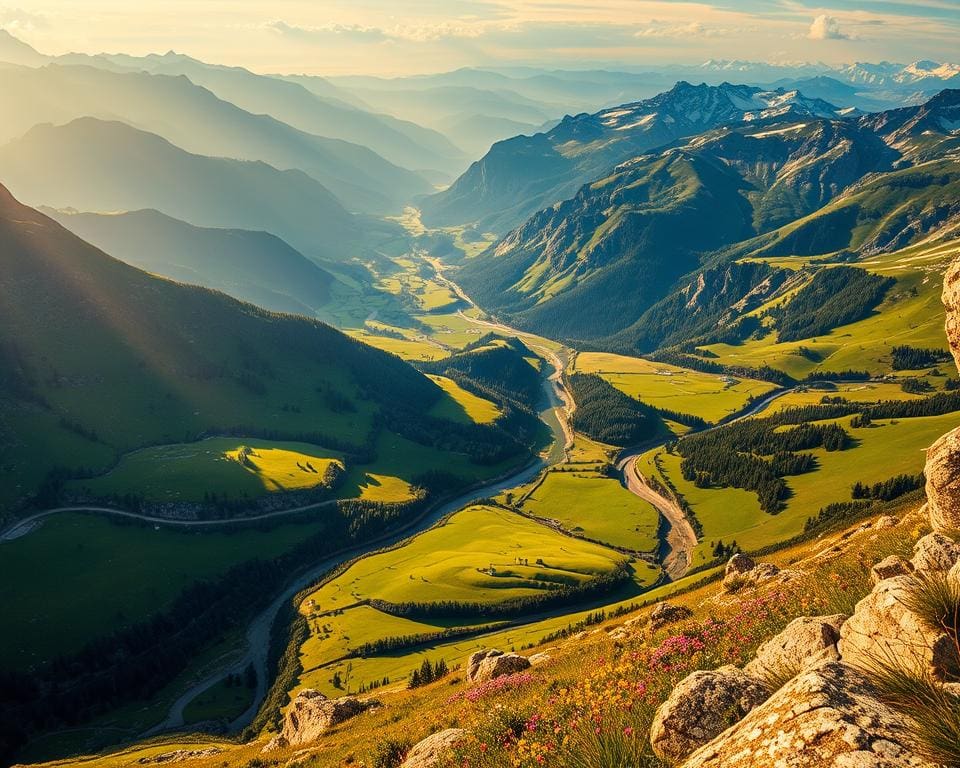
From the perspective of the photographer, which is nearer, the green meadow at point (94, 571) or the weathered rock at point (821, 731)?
the weathered rock at point (821, 731)

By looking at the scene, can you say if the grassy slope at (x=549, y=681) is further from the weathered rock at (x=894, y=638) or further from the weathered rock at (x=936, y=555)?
the weathered rock at (x=894, y=638)

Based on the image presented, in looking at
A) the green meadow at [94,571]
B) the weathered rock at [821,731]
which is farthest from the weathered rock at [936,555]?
the green meadow at [94,571]

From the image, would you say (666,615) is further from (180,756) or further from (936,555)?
(180,756)

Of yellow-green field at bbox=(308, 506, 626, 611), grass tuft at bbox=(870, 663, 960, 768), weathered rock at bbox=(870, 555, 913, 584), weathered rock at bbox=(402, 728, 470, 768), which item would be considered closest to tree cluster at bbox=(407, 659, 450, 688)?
weathered rock at bbox=(402, 728, 470, 768)

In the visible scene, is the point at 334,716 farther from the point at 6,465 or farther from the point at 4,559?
the point at 6,465

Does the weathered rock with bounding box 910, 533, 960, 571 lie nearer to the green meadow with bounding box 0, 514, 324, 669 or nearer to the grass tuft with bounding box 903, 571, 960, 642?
the grass tuft with bounding box 903, 571, 960, 642

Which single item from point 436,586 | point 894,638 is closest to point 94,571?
point 436,586

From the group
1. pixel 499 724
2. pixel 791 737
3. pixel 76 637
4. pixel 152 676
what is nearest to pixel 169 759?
pixel 152 676
